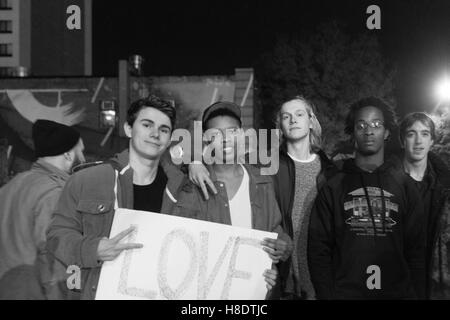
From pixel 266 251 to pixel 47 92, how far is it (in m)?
17.2

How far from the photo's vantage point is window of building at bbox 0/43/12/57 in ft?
105

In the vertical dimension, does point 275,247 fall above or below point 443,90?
below

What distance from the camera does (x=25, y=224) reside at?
377cm

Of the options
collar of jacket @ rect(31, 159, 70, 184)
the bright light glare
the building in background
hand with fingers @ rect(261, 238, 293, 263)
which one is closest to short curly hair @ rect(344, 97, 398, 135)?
hand with fingers @ rect(261, 238, 293, 263)

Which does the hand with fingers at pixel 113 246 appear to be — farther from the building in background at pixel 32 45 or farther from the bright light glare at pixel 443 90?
the building in background at pixel 32 45

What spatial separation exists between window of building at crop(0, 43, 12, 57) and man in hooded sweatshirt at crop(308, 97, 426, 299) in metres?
32.3

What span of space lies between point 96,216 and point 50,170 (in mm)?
744

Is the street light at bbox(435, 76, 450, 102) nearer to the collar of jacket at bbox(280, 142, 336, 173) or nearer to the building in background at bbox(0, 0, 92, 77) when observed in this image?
the collar of jacket at bbox(280, 142, 336, 173)

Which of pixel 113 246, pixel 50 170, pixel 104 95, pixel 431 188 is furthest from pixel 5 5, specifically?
pixel 431 188

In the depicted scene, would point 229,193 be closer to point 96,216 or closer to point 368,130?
point 96,216

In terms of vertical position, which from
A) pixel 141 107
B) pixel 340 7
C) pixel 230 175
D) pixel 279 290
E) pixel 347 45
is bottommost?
pixel 279 290

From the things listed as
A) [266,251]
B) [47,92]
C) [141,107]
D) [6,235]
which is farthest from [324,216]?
[47,92]

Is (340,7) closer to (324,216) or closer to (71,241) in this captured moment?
(324,216)

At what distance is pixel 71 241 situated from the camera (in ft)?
11.0
